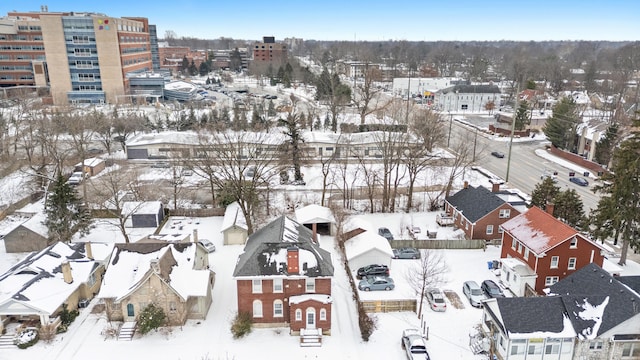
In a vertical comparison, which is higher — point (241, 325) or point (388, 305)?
point (241, 325)

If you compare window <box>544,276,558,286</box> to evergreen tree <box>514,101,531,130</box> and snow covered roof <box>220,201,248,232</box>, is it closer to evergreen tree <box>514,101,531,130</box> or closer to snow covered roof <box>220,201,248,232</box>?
snow covered roof <box>220,201,248,232</box>

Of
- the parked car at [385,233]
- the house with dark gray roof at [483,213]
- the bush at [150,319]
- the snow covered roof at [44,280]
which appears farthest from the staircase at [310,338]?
the house with dark gray roof at [483,213]

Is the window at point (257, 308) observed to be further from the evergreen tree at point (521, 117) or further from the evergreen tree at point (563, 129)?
the evergreen tree at point (521, 117)

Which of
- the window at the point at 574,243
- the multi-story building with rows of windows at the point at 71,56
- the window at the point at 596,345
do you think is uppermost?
the multi-story building with rows of windows at the point at 71,56

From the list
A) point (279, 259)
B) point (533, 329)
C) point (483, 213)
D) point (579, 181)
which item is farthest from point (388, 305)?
point (579, 181)

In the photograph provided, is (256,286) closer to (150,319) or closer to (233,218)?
(150,319)

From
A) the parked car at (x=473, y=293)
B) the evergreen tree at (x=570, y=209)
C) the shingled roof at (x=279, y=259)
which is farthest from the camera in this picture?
the evergreen tree at (x=570, y=209)
